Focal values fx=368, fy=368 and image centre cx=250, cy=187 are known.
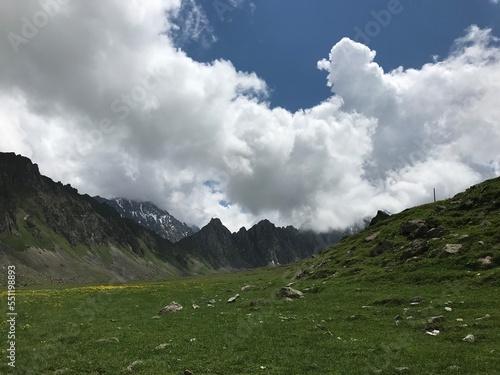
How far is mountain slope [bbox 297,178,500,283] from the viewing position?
38.4 m

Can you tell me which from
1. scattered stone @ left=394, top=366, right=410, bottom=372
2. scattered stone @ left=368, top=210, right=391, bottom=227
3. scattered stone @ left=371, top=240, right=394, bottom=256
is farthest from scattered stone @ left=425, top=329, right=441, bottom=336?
scattered stone @ left=368, top=210, right=391, bottom=227

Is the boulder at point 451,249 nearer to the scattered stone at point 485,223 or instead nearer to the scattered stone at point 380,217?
the scattered stone at point 485,223

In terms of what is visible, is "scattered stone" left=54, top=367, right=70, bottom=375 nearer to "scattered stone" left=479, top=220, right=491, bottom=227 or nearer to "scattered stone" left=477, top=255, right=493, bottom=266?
"scattered stone" left=477, top=255, right=493, bottom=266

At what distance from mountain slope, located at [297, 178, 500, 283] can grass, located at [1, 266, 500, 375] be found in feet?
10.4

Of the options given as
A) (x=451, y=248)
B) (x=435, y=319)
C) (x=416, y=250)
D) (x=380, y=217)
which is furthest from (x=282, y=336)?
(x=380, y=217)

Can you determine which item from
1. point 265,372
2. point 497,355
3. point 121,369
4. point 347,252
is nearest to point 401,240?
point 347,252

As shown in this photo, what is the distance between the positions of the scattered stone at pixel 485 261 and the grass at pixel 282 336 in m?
4.68

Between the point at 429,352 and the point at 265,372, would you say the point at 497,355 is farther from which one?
the point at 265,372

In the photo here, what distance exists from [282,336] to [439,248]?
2859 centimetres

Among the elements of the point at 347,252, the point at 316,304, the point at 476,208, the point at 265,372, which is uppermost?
the point at 476,208

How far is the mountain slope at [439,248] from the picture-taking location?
3838 centimetres

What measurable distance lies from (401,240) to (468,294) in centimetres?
2400

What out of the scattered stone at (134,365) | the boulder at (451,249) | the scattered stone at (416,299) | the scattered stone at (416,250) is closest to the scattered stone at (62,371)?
the scattered stone at (134,365)

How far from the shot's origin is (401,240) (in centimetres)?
5469
